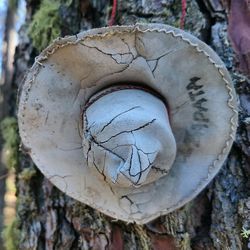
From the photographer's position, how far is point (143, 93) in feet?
3.14

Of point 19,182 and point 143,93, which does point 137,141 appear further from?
point 19,182

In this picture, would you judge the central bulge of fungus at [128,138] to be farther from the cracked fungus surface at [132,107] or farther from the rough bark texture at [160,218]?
the rough bark texture at [160,218]

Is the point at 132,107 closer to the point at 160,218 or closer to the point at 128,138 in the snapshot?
the point at 128,138

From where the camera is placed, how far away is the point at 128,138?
87cm

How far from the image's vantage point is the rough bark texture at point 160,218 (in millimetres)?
1080

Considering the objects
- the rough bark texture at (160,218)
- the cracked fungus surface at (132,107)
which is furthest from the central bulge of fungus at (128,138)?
the rough bark texture at (160,218)

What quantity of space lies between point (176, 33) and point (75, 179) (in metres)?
0.35

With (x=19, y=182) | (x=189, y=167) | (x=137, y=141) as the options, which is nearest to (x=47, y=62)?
(x=137, y=141)

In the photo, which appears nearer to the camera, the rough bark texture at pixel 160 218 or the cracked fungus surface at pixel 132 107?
the cracked fungus surface at pixel 132 107

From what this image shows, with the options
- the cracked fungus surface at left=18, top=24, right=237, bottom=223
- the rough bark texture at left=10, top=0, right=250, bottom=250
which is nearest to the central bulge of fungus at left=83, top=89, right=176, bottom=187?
the cracked fungus surface at left=18, top=24, right=237, bottom=223

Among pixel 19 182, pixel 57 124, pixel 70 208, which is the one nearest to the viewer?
pixel 57 124

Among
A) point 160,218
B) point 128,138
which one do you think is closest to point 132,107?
point 128,138

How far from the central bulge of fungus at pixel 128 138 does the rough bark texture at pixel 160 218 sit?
7.4 inches

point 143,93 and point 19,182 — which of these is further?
point 19,182
